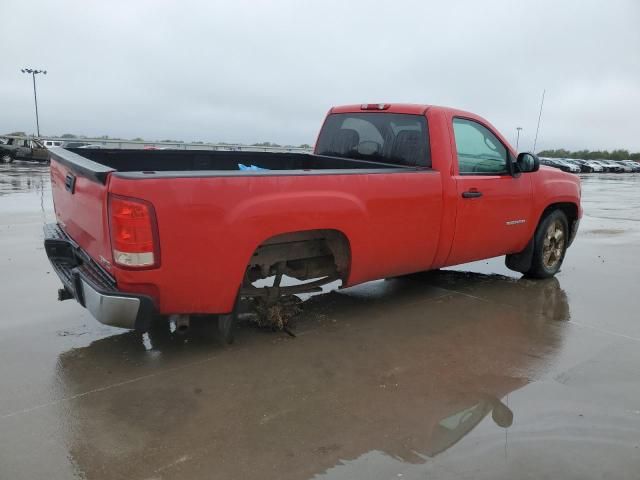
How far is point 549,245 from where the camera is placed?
6.23 metres

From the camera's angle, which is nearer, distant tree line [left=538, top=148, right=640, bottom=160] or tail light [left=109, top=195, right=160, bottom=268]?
tail light [left=109, top=195, right=160, bottom=268]

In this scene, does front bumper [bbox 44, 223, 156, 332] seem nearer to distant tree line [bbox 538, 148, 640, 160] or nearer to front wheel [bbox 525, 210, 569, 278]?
front wheel [bbox 525, 210, 569, 278]

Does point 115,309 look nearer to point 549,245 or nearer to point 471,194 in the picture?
point 471,194

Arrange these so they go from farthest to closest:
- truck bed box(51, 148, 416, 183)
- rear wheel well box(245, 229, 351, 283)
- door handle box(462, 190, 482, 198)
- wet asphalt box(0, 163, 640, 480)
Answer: truck bed box(51, 148, 416, 183), door handle box(462, 190, 482, 198), rear wheel well box(245, 229, 351, 283), wet asphalt box(0, 163, 640, 480)

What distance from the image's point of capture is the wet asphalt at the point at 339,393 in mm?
2652

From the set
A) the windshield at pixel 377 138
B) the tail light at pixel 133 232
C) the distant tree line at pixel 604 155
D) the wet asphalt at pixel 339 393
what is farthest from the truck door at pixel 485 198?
the distant tree line at pixel 604 155

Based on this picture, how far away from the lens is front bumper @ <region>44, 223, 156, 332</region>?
10.5ft

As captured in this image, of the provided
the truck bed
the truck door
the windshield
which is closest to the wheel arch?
the truck door

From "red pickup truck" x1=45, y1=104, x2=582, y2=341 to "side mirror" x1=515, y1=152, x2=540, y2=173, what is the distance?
15 mm

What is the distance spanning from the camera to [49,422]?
2953 millimetres

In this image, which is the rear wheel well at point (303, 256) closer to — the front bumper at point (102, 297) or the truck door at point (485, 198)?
the front bumper at point (102, 297)

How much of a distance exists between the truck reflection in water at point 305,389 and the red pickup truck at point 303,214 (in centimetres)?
44

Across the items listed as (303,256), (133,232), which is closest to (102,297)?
(133,232)

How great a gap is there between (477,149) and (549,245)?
70.9 inches
